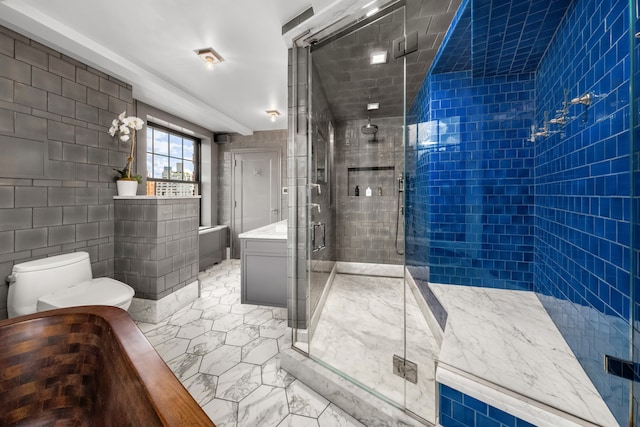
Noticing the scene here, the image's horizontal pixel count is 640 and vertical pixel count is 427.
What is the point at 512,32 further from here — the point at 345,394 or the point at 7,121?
the point at 7,121

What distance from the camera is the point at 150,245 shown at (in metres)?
2.32

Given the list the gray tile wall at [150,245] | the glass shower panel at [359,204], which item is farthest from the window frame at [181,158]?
the glass shower panel at [359,204]

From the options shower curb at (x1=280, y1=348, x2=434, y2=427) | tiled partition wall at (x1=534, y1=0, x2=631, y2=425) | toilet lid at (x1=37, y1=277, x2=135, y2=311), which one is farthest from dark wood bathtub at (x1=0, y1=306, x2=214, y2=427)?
tiled partition wall at (x1=534, y1=0, x2=631, y2=425)

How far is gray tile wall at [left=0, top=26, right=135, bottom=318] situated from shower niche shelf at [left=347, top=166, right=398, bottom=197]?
8.63 feet

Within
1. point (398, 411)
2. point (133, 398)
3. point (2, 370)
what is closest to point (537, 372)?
point (398, 411)

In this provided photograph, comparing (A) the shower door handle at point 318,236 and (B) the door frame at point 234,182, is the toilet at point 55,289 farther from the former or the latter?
(B) the door frame at point 234,182

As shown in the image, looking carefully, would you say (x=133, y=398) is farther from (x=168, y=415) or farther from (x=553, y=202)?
(x=553, y=202)

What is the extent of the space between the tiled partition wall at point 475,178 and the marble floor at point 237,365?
149 cm

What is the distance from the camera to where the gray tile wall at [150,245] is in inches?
90.9

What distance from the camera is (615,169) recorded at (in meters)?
0.98

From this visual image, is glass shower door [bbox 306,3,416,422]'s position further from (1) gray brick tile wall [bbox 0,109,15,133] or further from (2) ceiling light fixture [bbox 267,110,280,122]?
(1) gray brick tile wall [bbox 0,109,15,133]

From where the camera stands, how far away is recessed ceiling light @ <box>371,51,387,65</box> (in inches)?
73.6

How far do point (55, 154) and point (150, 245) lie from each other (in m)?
1.04

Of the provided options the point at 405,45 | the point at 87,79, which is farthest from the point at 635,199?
the point at 87,79
